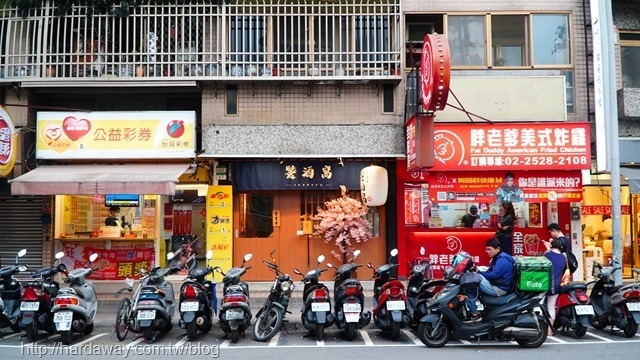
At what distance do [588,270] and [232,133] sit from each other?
1036cm

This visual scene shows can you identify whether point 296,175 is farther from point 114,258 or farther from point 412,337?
point 412,337

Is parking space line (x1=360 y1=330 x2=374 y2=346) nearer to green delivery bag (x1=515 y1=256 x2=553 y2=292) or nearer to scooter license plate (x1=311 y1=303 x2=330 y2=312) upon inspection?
scooter license plate (x1=311 y1=303 x2=330 y2=312)

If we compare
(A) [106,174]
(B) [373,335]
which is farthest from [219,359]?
(A) [106,174]

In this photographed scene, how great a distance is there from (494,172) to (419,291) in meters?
4.91

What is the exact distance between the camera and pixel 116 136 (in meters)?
13.5

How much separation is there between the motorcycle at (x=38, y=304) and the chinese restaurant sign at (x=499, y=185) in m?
8.74

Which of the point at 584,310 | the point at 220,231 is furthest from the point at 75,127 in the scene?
the point at 584,310

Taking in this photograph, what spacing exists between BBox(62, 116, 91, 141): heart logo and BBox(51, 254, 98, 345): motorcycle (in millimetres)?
5326

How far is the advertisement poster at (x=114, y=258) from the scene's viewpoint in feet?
46.9

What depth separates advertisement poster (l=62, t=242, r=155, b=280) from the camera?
14305 mm

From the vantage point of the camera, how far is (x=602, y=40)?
38.9 ft

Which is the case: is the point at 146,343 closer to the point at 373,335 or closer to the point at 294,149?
the point at 373,335

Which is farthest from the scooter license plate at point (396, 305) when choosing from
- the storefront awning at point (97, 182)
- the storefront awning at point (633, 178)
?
the storefront awning at point (633, 178)

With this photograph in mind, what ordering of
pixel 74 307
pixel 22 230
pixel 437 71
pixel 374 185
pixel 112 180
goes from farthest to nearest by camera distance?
pixel 22 230 → pixel 374 185 → pixel 112 180 → pixel 437 71 → pixel 74 307
